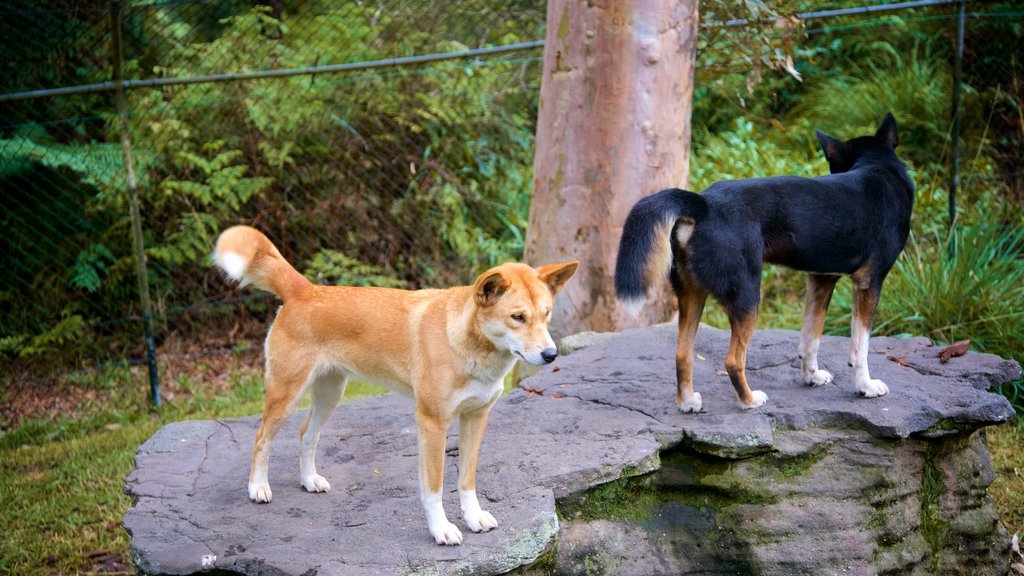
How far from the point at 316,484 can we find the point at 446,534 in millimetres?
961

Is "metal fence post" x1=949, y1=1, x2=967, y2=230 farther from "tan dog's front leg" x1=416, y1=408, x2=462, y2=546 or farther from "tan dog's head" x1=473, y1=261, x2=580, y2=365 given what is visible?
"tan dog's front leg" x1=416, y1=408, x2=462, y2=546

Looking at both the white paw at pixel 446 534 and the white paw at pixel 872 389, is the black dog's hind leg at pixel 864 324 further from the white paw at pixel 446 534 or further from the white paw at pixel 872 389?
the white paw at pixel 446 534

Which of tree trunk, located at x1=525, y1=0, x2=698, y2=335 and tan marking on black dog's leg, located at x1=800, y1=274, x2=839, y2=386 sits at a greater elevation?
tree trunk, located at x1=525, y1=0, x2=698, y2=335

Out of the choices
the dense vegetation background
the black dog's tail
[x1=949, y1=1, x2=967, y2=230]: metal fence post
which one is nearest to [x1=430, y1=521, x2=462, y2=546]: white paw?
the black dog's tail

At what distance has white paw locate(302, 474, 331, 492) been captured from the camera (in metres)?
4.40

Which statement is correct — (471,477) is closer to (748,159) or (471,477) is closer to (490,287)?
(490,287)

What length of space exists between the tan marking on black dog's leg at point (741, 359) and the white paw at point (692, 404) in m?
0.21

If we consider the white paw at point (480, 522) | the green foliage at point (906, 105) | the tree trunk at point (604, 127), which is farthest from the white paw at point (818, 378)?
the green foliage at point (906, 105)

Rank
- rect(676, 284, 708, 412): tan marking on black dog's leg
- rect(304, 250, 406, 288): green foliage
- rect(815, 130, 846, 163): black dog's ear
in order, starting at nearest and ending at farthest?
rect(676, 284, 708, 412): tan marking on black dog's leg → rect(815, 130, 846, 163): black dog's ear → rect(304, 250, 406, 288): green foliage

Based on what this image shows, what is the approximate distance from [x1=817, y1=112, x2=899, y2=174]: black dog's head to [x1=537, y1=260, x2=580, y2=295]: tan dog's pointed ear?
2333 mm

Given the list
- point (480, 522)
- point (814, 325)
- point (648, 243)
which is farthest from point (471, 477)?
point (814, 325)

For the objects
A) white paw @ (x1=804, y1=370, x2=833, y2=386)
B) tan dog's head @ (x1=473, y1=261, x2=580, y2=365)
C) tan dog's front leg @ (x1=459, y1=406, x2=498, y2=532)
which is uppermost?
tan dog's head @ (x1=473, y1=261, x2=580, y2=365)

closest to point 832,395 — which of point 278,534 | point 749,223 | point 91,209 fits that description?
point 749,223

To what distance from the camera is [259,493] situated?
425 centimetres
